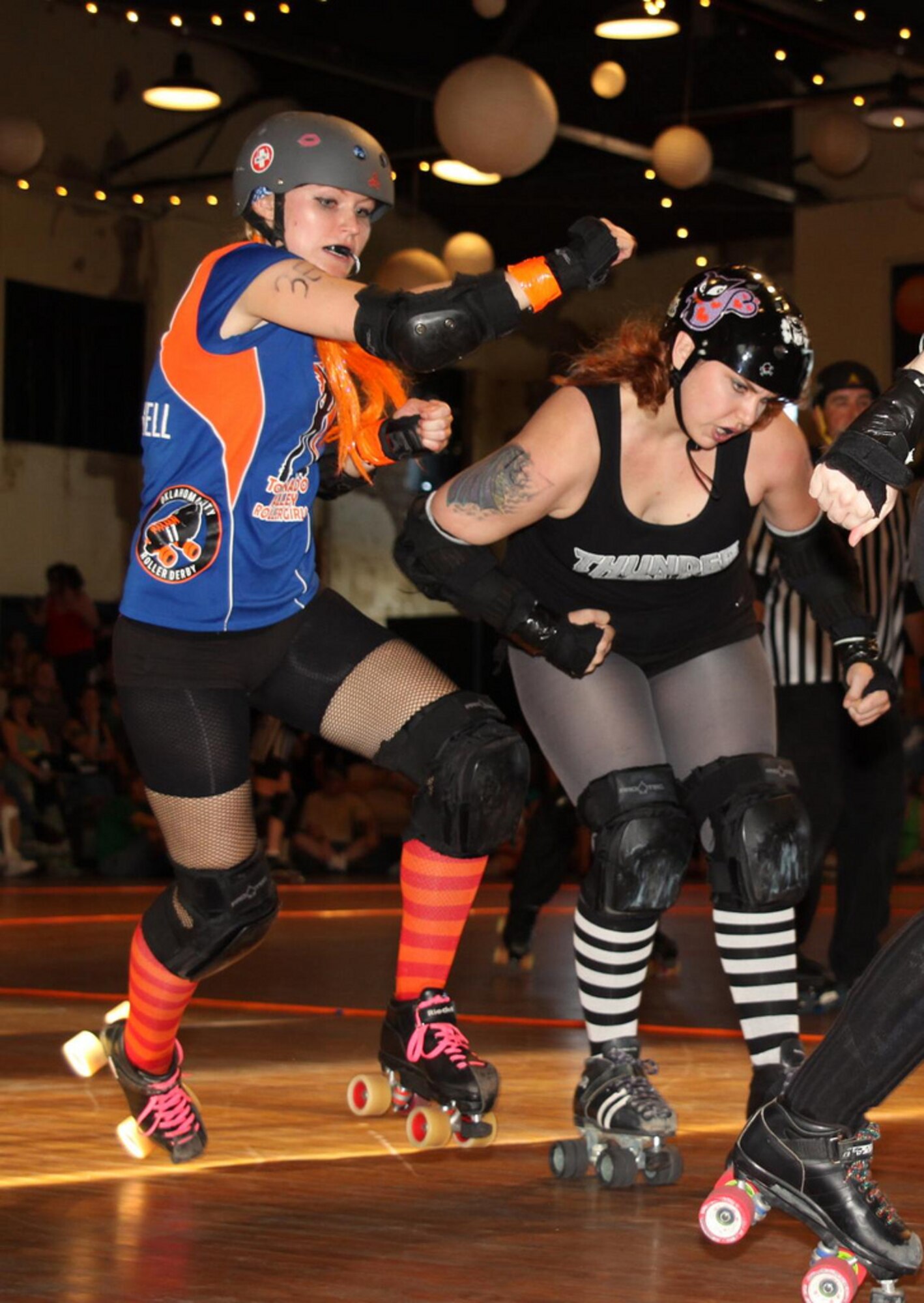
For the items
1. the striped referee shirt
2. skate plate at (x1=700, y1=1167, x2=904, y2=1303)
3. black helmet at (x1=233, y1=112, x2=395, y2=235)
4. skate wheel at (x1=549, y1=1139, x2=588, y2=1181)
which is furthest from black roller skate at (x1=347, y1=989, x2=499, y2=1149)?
the striped referee shirt

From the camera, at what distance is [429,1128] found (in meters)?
2.84

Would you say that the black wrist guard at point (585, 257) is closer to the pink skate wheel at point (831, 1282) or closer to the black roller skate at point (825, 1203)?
the black roller skate at point (825, 1203)

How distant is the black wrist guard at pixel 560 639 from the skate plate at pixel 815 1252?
1000mm

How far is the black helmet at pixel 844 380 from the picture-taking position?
4.64m

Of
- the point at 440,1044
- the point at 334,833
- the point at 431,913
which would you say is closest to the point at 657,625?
the point at 431,913

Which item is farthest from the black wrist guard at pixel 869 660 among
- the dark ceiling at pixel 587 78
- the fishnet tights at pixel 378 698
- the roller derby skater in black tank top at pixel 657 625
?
the dark ceiling at pixel 587 78

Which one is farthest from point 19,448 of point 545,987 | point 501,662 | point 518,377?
point 501,662

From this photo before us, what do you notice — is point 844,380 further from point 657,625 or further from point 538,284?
point 538,284

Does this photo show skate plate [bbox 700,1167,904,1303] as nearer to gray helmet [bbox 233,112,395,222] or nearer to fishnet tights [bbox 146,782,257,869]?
fishnet tights [bbox 146,782,257,869]

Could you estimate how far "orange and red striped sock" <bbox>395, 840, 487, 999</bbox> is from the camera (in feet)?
9.54

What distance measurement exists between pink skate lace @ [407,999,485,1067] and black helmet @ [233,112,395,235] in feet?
4.09

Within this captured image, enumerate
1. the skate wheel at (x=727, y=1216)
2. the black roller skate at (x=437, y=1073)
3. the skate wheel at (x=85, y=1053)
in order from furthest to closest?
the skate wheel at (x=85, y=1053)
the black roller skate at (x=437, y=1073)
the skate wheel at (x=727, y=1216)

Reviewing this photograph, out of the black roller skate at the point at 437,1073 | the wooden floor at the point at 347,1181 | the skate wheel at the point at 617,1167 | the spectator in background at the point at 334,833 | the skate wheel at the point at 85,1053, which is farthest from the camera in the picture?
the spectator in background at the point at 334,833

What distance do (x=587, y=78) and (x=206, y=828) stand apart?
37.3 ft
